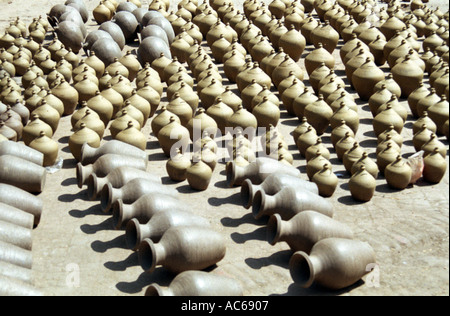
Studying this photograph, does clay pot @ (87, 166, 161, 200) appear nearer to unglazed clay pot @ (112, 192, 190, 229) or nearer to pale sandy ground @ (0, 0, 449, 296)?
pale sandy ground @ (0, 0, 449, 296)

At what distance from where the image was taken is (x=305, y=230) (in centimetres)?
788

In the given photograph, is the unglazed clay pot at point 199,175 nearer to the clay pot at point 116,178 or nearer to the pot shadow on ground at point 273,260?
the clay pot at point 116,178

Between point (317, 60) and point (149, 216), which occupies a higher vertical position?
point (317, 60)

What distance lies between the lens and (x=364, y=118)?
1225 centimetres

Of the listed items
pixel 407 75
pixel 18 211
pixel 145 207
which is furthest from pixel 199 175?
pixel 407 75

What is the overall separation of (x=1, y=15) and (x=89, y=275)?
12.9 m

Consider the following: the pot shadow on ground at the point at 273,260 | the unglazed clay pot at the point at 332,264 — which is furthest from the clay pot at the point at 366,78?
the unglazed clay pot at the point at 332,264

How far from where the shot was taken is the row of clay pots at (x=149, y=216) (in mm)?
7516

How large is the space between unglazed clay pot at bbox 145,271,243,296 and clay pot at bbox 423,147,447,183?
13.1ft

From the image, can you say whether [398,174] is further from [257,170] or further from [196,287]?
[196,287]

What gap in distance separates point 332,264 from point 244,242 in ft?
4.94

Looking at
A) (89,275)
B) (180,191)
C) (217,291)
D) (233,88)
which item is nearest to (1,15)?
(233,88)

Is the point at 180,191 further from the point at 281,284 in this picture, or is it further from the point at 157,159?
the point at 281,284

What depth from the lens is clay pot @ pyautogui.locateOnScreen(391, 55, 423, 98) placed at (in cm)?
1264
